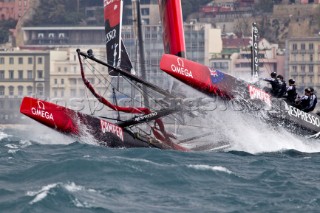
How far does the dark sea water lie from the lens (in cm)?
1941

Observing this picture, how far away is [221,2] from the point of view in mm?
113000

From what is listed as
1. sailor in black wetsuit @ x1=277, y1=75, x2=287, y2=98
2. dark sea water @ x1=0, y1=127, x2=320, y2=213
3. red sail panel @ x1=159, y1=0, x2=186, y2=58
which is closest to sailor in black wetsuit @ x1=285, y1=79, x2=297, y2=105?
sailor in black wetsuit @ x1=277, y1=75, x2=287, y2=98

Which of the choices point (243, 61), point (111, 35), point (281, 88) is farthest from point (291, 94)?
point (243, 61)

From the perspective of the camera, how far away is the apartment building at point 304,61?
8444 cm

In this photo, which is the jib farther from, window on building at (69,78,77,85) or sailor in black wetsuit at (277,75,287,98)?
window on building at (69,78,77,85)

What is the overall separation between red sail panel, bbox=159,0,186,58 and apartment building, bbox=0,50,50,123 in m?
58.3

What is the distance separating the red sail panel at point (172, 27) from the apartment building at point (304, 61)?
54.9 meters

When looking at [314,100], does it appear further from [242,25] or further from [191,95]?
[242,25]

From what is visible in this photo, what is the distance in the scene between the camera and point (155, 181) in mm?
21359

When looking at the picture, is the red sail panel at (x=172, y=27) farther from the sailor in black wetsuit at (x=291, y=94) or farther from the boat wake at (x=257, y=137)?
the sailor in black wetsuit at (x=291, y=94)

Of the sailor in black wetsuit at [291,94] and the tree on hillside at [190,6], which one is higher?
the sailor in black wetsuit at [291,94]

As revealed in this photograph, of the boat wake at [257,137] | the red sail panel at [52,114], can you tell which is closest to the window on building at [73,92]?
the boat wake at [257,137]

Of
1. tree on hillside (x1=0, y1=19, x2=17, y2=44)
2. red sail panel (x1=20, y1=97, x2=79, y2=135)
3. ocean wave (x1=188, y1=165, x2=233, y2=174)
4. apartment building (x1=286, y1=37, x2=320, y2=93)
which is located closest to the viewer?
ocean wave (x1=188, y1=165, x2=233, y2=174)

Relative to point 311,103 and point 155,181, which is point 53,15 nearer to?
point 311,103
